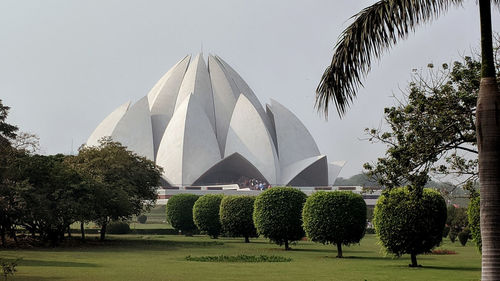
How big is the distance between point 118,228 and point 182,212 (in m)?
3.94

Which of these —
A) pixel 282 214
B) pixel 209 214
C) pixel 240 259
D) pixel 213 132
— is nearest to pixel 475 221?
pixel 240 259

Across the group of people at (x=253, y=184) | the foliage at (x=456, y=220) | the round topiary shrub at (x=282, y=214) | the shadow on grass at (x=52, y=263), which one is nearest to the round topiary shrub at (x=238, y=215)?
the round topiary shrub at (x=282, y=214)

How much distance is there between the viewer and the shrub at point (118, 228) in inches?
1587

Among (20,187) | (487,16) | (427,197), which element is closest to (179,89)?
(20,187)

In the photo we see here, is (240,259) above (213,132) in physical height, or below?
below

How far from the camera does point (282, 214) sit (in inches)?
1072

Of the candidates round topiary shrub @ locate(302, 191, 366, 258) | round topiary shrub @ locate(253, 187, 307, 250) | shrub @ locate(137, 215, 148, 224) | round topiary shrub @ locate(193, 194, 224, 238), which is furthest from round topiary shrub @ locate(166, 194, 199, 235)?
round topiary shrub @ locate(302, 191, 366, 258)

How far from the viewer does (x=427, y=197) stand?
19406 mm

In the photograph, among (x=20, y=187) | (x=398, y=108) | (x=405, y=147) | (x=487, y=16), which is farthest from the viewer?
(x=20, y=187)

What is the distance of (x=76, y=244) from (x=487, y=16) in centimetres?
2343

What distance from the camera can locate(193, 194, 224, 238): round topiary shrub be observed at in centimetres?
3622

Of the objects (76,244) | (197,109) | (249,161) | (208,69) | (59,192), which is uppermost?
(208,69)

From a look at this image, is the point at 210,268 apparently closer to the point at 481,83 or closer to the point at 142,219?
the point at 481,83

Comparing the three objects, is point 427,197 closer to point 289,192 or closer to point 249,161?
point 289,192
